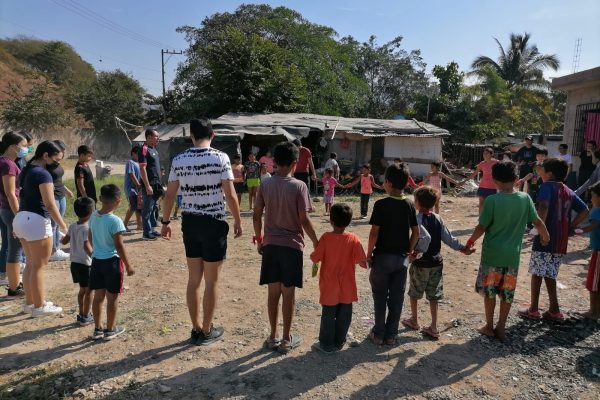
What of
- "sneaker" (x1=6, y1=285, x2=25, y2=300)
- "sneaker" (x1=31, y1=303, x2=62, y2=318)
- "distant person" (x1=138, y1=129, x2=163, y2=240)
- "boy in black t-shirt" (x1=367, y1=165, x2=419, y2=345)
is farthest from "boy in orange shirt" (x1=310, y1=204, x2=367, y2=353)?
"distant person" (x1=138, y1=129, x2=163, y2=240)

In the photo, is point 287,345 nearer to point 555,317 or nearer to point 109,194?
point 109,194

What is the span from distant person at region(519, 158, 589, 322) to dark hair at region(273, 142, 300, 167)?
2.60 m

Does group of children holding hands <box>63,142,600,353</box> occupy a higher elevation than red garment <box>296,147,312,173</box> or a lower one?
lower

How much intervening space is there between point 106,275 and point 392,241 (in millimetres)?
2466

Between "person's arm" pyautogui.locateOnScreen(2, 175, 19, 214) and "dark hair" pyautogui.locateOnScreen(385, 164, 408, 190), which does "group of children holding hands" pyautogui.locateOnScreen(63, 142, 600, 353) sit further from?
"person's arm" pyautogui.locateOnScreen(2, 175, 19, 214)

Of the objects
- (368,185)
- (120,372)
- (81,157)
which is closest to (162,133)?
(368,185)

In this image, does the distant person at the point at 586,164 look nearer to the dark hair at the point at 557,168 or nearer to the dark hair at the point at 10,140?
the dark hair at the point at 557,168

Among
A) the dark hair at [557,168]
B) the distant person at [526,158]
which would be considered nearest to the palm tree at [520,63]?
the distant person at [526,158]

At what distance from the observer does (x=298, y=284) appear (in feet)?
11.7

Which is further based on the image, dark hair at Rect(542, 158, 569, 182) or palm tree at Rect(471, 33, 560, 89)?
palm tree at Rect(471, 33, 560, 89)

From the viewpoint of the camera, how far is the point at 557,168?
438cm

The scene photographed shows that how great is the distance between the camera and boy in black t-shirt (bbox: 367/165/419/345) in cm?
369

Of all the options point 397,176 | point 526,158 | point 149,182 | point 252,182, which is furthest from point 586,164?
point 149,182

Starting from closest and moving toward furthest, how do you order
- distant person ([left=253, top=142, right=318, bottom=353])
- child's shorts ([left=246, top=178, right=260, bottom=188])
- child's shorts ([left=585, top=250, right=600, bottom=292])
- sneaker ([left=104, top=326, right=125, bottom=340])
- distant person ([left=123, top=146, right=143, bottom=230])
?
1. distant person ([left=253, top=142, right=318, bottom=353])
2. sneaker ([left=104, top=326, right=125, bottom=340])
3. child's shorts ([left=585, top=250, right=600, bottom=292])
4. distant person ([left=123, top=146, right=143, bottom=230])
5. child's shorts ([left=246, top=178, right=260, bottom=188])
